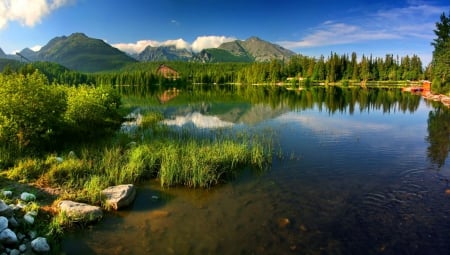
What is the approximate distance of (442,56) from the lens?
2645 inches

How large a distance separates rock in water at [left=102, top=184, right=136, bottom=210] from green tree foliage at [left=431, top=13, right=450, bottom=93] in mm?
71967

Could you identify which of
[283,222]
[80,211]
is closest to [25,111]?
[80,211]

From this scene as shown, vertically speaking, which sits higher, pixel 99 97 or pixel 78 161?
pixel 99 97

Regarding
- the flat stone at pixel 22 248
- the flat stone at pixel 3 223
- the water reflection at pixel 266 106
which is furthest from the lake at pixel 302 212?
the water reflection at pixel 266 106

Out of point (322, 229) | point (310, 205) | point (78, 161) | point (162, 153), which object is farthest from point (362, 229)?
point (78, 161)

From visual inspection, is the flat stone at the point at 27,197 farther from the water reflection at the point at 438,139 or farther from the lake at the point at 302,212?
the water reflection at the point at 438,139

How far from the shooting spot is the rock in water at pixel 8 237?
9.30 meters

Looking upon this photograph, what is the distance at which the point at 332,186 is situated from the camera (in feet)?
53.1

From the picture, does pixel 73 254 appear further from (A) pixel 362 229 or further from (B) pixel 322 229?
(A) pixel 362 229

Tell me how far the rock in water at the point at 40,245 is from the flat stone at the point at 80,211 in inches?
75.9

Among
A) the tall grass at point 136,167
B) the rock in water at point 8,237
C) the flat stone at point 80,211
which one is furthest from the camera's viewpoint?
the tall grass at point 136,167

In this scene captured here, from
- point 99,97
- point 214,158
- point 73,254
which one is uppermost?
point 99,97

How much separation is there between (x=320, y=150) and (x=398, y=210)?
34.6 ft

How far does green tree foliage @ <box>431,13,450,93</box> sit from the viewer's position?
65500mm
